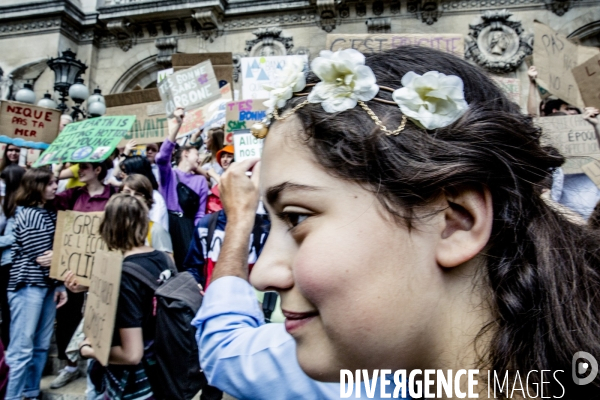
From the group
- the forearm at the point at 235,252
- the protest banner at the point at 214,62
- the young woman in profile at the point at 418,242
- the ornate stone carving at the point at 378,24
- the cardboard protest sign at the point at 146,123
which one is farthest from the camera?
the ornate stone carving at the point at 378,24

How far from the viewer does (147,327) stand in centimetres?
256

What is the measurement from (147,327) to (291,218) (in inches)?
79.8

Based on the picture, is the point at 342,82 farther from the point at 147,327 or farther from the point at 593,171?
the point at 593,171

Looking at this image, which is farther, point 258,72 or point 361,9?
point 361,9

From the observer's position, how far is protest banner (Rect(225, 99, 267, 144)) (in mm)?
4285

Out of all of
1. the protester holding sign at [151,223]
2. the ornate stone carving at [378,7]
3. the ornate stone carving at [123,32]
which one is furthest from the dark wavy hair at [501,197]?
the ornate stone carving at [123,32]

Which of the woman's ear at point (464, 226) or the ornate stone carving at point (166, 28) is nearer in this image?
the woman's ear at point (464, 226)

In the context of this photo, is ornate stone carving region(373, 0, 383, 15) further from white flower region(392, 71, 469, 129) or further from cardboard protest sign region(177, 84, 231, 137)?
white flower region(392, 71, 469, 129)

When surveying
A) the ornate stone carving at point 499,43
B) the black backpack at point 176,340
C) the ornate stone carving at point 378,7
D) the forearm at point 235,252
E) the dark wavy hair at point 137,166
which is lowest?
the black backpack at point 176,340

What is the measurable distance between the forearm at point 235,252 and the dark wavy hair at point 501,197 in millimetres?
644

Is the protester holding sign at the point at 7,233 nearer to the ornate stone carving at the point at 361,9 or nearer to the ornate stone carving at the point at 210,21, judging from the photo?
the ornate stone carving at the point at 210,21

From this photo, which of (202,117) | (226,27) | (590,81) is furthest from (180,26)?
(590,81)

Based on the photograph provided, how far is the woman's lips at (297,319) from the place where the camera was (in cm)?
81

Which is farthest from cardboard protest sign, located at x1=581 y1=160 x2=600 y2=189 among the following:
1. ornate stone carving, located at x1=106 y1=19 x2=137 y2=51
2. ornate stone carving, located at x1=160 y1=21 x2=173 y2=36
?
ornate stone carving, located at x1=106 y1=19 x2=137 y2=51
